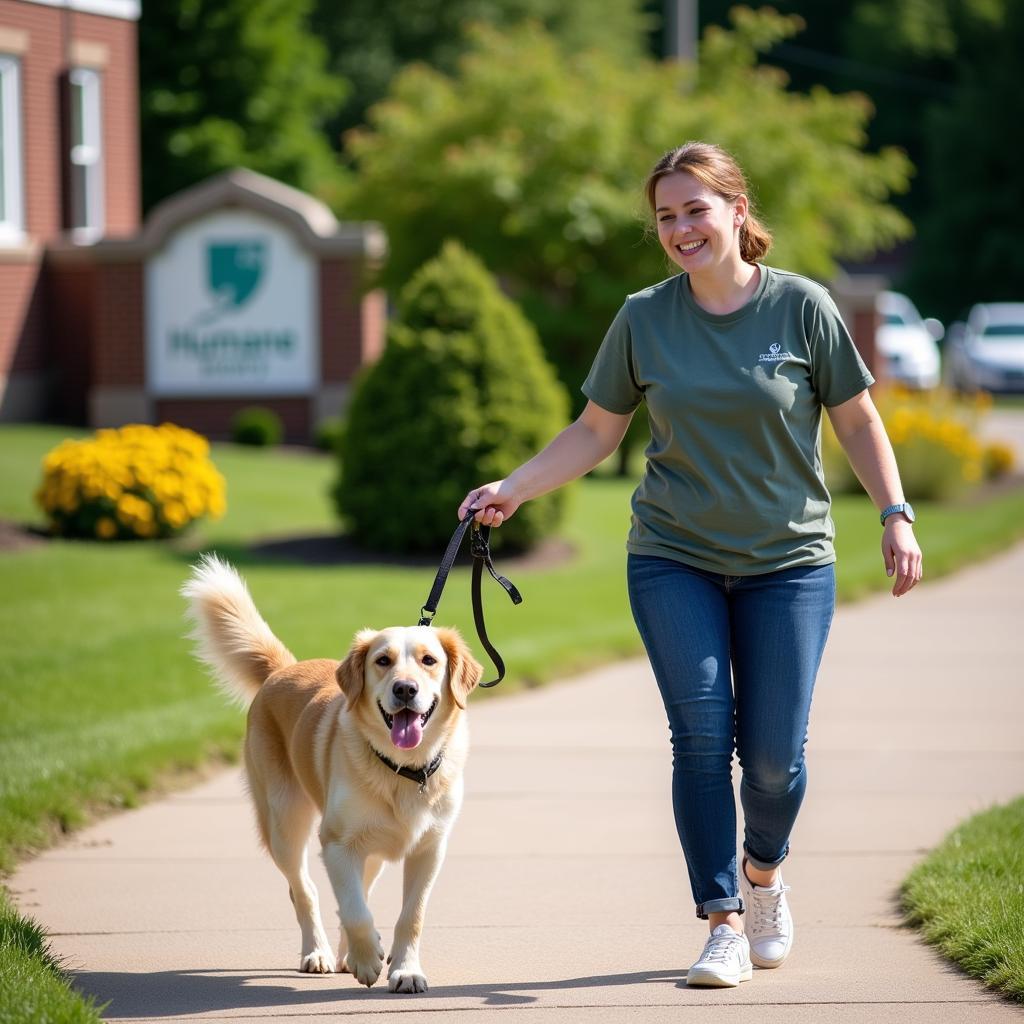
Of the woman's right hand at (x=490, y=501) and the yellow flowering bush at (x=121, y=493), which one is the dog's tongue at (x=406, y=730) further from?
the yellow flowering bush at (x=121, y=493)

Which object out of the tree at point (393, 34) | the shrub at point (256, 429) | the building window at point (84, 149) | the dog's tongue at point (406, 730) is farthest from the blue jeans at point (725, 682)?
the tree at point (393, 34)

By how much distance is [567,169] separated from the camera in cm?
1880

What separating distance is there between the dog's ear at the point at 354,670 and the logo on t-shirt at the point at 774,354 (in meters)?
1.32

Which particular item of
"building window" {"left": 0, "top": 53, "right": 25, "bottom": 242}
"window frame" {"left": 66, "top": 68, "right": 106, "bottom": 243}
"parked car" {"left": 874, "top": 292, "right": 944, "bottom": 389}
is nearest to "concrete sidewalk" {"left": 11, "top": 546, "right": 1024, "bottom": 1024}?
"building window" {"left": 0, "top": 53, "right": 25, "bottom": 242}

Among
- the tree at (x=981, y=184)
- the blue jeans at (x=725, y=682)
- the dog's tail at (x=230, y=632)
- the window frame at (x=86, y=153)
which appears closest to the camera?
the blue jeans at (x=725, y=682)

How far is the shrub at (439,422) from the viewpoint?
492 inches

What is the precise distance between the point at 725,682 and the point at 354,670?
1021 mm

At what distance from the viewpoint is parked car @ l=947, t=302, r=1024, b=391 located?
113 feet

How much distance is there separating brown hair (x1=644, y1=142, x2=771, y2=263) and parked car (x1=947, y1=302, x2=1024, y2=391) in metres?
31.1

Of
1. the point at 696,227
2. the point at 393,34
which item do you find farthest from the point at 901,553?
the point at 393,34

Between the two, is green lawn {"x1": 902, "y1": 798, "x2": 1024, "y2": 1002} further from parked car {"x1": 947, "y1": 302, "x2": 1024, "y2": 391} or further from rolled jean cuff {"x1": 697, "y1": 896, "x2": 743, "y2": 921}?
parked car {"x1": 947, "y1": 302, "x2": 1024, "y2": 391}

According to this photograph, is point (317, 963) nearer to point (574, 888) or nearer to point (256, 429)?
point (574, 888)

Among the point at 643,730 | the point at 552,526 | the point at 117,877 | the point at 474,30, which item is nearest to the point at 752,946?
the point at 117,877

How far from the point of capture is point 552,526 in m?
12.8
